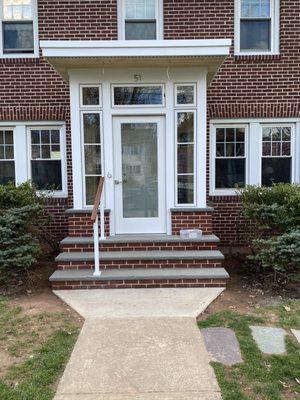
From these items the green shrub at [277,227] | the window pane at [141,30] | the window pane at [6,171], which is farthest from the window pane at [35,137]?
the green shrub at [277,227]

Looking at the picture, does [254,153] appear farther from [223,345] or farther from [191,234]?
[223,345]

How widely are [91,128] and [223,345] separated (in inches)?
158

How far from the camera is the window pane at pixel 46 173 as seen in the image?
8.05 m

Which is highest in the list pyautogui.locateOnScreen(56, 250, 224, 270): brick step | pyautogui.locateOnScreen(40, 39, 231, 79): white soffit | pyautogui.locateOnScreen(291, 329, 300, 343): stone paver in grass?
pyautogui.locateOnScreen(40, 39, 231, 79): white soffit

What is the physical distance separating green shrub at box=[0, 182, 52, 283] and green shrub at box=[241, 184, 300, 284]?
325 cm

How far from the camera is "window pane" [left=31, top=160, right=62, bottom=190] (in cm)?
805

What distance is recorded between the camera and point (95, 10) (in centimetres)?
765

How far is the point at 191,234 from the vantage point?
20.3 ft

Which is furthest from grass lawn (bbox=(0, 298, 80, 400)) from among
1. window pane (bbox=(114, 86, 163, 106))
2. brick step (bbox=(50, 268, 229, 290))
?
window pane (bbox=(114, 86, 163, 106))

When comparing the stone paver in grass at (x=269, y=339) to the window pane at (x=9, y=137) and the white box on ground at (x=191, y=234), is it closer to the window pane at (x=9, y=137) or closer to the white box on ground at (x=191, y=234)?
the white box on ground at (x=191, y=234)

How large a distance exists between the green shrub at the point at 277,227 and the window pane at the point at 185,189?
914 millimetres

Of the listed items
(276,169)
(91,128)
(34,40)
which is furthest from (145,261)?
(34,40)

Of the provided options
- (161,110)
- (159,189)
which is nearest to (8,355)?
(159,189)

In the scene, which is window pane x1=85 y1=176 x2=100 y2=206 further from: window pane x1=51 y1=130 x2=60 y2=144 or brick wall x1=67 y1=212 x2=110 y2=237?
window pane x1=51 y1=130 x2=60 y2=144
